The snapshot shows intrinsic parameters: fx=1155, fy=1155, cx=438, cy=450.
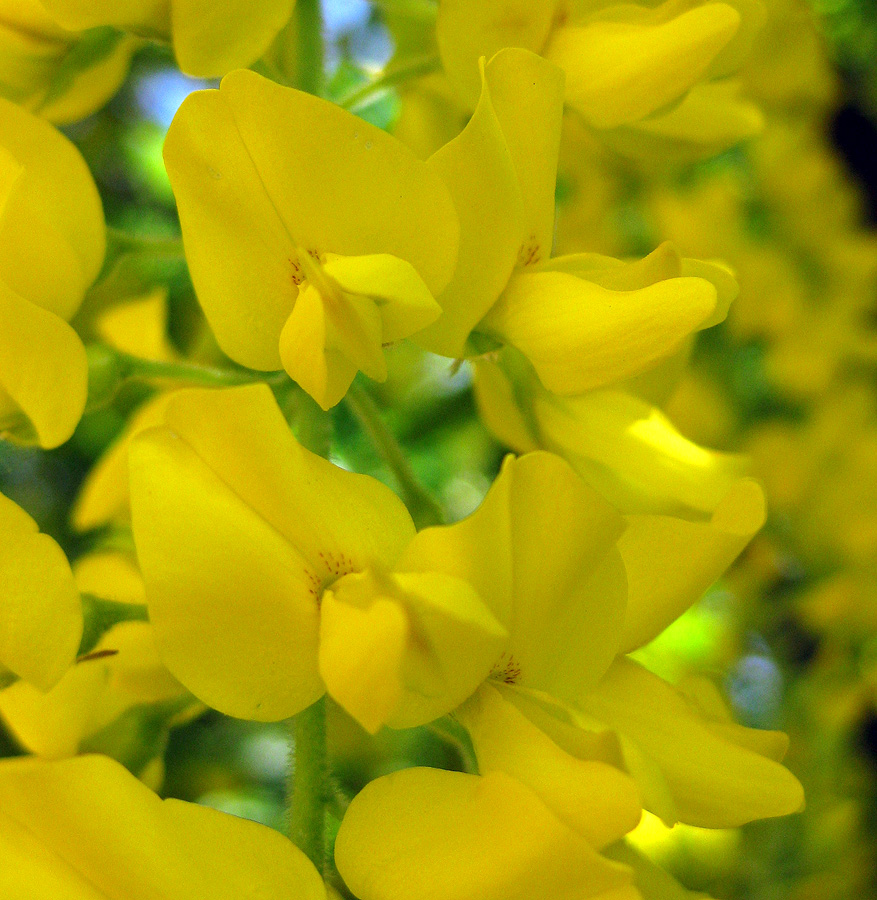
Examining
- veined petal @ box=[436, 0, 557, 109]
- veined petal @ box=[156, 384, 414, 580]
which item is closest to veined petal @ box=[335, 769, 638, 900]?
veined petal @ box=[156, 384, 414, 580]

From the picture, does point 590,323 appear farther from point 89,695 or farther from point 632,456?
point 89,695

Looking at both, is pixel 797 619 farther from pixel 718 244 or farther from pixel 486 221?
pixel 486 221

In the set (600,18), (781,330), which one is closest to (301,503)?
(600,18)

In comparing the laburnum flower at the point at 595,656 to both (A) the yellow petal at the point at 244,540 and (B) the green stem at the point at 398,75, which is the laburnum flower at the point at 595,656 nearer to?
(A) the yellow petal at the point at 244,540

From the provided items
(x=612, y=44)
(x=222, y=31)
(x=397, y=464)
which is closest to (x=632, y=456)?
(x=397, y=464)

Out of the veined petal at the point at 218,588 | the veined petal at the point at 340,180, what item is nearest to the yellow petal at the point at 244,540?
the veined petal at the point at 218,588

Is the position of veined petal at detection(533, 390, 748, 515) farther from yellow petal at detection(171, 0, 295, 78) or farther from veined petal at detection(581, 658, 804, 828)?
yellow petal at detection(171, 0, 295, 78)

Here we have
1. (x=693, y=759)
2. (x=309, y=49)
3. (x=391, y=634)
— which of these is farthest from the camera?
(x=309, y=49)
